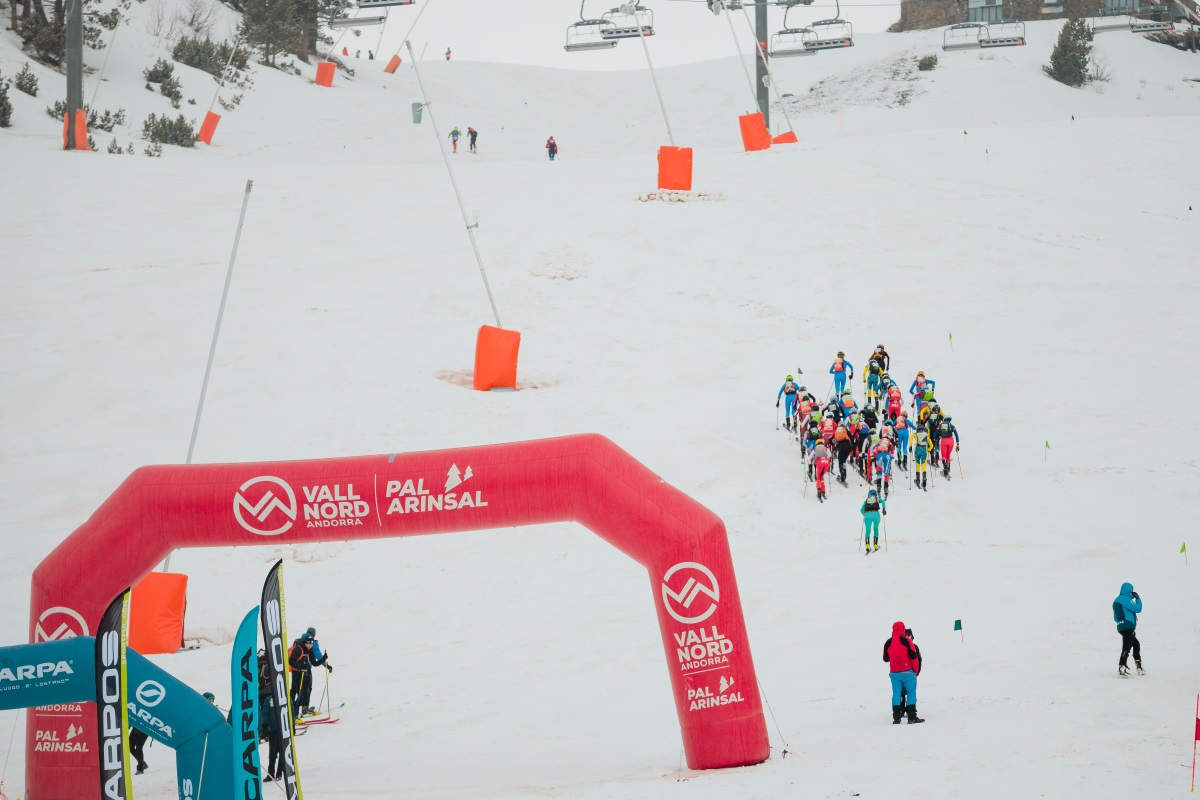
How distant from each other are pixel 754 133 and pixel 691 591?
30.7 m

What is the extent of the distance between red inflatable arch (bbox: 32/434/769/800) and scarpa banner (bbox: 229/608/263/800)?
230 cm

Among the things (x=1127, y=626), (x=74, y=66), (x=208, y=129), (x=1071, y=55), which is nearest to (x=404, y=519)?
(x=1127, y=626)

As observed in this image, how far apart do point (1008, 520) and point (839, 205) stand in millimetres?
17250

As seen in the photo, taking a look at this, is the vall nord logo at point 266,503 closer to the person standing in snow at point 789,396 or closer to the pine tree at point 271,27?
the person standing in snow at point 789,396

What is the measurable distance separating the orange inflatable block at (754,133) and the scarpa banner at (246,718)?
1268 inches

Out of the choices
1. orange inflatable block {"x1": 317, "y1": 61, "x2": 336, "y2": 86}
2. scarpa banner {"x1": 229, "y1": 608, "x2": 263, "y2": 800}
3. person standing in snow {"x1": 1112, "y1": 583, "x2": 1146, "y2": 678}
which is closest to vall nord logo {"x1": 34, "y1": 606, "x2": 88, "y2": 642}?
scarpa banner {"x1": 229, "y1": 608, "x2": 263, "y2": 800}

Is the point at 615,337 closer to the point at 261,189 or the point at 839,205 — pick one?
the point at 839,205

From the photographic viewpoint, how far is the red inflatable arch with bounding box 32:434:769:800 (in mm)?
9602

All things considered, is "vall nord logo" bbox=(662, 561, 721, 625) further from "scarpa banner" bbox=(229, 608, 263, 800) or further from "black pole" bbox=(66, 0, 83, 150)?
"black pole" bbox=(66, 0, 83, 150)

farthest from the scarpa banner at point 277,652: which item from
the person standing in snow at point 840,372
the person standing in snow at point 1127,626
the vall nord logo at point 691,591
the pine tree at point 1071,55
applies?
the pine tree at point 1071,55

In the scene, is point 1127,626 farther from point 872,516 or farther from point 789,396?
point 789,396

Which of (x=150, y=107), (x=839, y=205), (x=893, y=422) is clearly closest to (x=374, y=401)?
(x=893, y=422)

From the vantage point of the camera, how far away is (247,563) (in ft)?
54.3

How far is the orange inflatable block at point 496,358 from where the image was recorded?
2197cm
